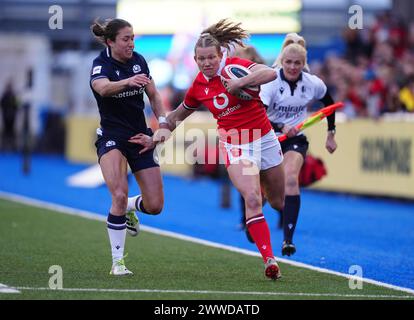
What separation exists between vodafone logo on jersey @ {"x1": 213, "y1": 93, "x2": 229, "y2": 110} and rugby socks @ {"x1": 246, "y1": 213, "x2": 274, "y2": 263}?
103 cm

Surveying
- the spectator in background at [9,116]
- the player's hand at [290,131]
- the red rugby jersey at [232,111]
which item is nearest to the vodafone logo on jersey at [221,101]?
the red rugby jersey at [232,111]

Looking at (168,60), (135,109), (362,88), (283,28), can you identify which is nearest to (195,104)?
(135,109)

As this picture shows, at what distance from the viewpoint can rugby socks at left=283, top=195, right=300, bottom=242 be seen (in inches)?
440

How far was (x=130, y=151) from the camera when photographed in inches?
392

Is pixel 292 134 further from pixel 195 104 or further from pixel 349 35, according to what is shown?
pixel 349 35

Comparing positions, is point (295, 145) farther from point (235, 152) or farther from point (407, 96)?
point (407, 96)

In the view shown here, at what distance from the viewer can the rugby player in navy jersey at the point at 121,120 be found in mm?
9695

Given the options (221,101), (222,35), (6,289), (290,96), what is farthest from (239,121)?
(6,289)

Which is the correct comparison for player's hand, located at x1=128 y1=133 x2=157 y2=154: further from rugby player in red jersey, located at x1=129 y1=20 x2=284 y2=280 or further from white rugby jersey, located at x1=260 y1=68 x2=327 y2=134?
white rugby jersey, located at x1=260 y1=68 x2=327 y2=134

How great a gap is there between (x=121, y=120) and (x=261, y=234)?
1652 millimetres

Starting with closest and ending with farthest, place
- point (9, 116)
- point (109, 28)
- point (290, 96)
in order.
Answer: point (109, 28), point (290, 96), point (9, 116)

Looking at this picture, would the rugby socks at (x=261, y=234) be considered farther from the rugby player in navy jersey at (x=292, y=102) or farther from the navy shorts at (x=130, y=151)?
the rugby player in navy jersey at (x=292, y=102)

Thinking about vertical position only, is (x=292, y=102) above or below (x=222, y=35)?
below

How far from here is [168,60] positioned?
Answer: 106ft
